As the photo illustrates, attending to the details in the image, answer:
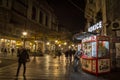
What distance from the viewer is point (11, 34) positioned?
168ft

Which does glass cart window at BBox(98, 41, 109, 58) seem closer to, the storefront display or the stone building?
the storefront display

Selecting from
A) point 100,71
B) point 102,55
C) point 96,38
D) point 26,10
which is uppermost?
point 26,10

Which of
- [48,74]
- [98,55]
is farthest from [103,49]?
[48,74]

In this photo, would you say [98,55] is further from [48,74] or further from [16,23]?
[16,23]

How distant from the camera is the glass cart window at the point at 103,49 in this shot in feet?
54.7

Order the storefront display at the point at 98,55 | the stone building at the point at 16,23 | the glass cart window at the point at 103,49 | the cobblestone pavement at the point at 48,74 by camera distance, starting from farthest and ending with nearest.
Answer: the stone building at the point at 16,23 → the glass cart window at the point at 103,49 → the storefront display at the point at 98,55 → the cobblestone pavement at the point at 48,74

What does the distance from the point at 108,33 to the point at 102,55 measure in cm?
739

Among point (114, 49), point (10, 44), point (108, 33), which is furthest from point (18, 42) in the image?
point (114, 49)

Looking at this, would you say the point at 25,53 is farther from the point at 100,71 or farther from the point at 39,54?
the point at 39,54

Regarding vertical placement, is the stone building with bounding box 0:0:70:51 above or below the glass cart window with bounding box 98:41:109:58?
above

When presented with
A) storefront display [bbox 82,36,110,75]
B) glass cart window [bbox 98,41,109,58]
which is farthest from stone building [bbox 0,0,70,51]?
glass cart window [bbox 98,41,109,58]

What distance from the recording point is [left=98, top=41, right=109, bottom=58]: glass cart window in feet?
54.7

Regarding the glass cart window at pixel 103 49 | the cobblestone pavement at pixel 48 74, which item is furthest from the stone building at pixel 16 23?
the glass cart window at pixel 103 49

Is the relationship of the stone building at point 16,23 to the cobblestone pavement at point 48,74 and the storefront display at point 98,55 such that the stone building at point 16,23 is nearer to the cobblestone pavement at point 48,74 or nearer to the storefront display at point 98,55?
the cobblestone pavement at point 48,74
